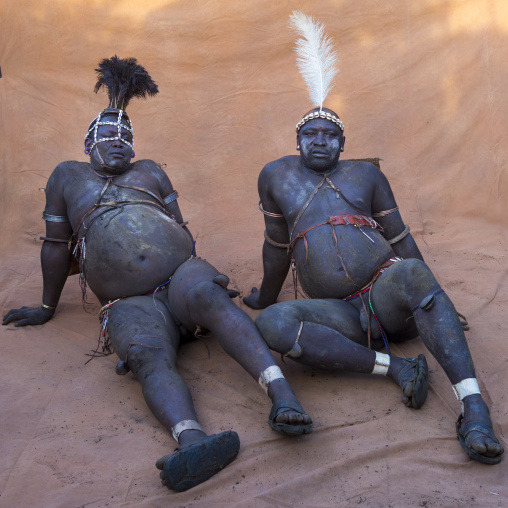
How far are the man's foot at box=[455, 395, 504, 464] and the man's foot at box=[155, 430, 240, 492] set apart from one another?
966 millimetres

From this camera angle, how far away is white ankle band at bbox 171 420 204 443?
8.77 ft

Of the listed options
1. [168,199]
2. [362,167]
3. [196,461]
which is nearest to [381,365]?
[196,461]

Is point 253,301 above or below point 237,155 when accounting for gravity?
below

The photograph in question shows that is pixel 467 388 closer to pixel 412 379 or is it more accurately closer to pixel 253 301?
→ pixel 412 379

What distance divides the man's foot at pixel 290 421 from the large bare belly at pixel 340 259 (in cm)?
90

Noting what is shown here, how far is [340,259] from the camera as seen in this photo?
129 inches

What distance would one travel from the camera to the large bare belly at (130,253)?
354cm

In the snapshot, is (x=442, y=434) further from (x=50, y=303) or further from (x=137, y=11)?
(x=137, y=11)

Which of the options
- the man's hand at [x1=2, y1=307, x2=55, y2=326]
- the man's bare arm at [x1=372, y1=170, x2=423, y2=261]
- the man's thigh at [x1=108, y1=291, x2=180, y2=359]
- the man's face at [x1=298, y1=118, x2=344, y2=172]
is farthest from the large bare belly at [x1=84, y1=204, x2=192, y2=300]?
A: the man's bare arm at [x1=372, y1=170, x2=423, y2=261]

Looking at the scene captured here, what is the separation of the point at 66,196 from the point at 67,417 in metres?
1.49

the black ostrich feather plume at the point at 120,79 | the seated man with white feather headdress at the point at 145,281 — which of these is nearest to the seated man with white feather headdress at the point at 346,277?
the seated man with white feather headdress at the point at 145,281

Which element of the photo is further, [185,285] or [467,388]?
[185,285]

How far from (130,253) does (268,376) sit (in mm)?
1225

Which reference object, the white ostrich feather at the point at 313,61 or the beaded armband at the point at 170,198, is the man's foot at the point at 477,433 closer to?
the white ostrich feather at the point at 313,61
